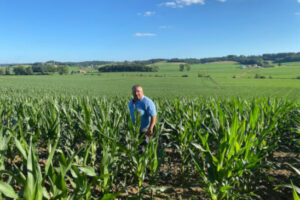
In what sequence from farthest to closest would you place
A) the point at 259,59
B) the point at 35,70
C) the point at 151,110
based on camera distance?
the point at 259,59
the point at 35,70
the point at 151,110

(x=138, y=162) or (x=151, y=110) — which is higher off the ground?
(x=151, y=110)

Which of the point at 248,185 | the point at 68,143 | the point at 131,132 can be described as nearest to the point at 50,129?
the point at 68,143

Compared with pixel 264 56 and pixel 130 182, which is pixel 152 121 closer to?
pixel 130 182

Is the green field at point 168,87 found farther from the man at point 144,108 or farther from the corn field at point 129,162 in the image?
the corn field at point 129,162

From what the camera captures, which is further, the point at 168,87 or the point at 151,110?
the point at 168,87

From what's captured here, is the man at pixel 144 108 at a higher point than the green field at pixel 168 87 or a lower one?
higher

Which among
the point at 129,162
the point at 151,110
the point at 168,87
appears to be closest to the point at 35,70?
the point at 168,87

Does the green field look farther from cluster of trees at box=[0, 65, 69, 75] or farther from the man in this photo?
cluster of trees at box=[0, 65, 69, 75]

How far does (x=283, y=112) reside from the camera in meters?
4.91

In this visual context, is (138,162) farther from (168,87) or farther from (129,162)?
(168,87)

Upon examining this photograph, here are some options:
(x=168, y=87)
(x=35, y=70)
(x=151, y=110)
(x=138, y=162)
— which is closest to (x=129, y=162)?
(x=138, y=162)

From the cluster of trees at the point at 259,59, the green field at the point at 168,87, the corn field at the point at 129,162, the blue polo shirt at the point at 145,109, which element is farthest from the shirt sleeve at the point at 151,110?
the cluster of trees at the point at 259,59

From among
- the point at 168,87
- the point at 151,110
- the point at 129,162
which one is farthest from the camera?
the point at 168,87

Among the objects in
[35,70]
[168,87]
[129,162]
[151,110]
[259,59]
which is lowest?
[168,87]
